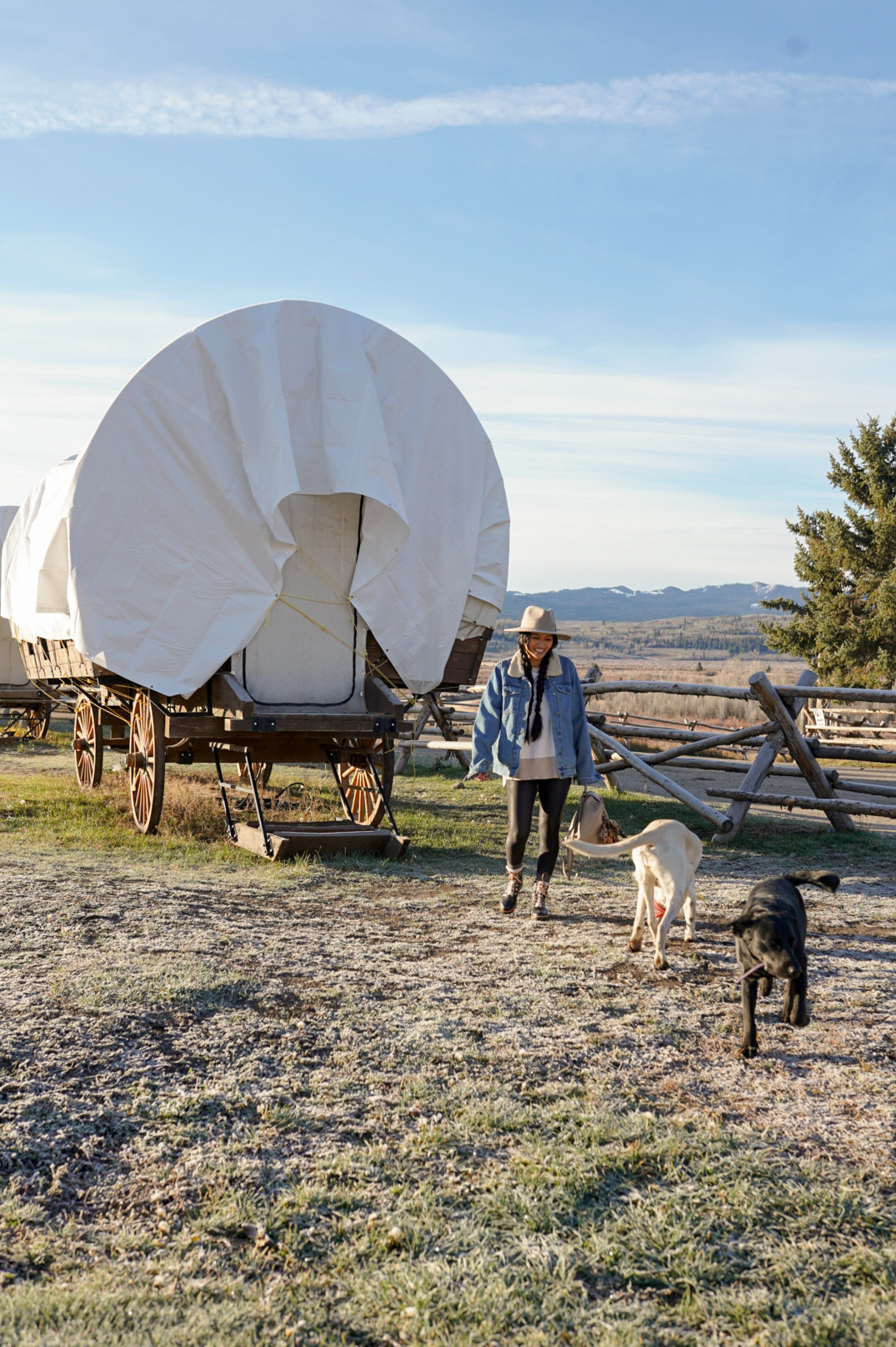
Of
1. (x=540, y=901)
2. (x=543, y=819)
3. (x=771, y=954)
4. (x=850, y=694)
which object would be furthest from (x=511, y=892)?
(x=850, y=694)

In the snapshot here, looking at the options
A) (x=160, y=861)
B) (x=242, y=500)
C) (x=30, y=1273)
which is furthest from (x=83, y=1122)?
(x=242, y=500)

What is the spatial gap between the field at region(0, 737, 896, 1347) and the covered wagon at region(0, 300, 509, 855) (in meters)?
2.31

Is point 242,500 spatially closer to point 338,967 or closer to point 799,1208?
point 338,967

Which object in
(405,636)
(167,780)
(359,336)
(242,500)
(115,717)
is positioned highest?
(359,336)

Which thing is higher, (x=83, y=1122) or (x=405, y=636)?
(x=405, y=636)

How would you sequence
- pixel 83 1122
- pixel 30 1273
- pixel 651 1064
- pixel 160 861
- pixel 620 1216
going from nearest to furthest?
pixel 30 1273
pixel 620 1216
pixel 83 1122
pixel 651 1064
pixel 160 861

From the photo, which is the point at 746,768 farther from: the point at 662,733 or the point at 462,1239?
the point at 462,1239

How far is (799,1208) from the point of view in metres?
2.90

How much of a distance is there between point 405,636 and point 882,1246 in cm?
629

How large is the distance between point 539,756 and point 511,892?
88cm

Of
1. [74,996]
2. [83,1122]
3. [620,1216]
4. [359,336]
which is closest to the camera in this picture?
[620,1216]

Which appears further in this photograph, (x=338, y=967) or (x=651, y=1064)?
(x=338, y=967)

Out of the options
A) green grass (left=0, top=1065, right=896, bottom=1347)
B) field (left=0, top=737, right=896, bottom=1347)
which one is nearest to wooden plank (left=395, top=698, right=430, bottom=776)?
field (left=0, top=737, right=896, bottom=1347)

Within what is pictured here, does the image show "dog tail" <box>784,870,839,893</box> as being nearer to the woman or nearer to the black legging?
the woman
